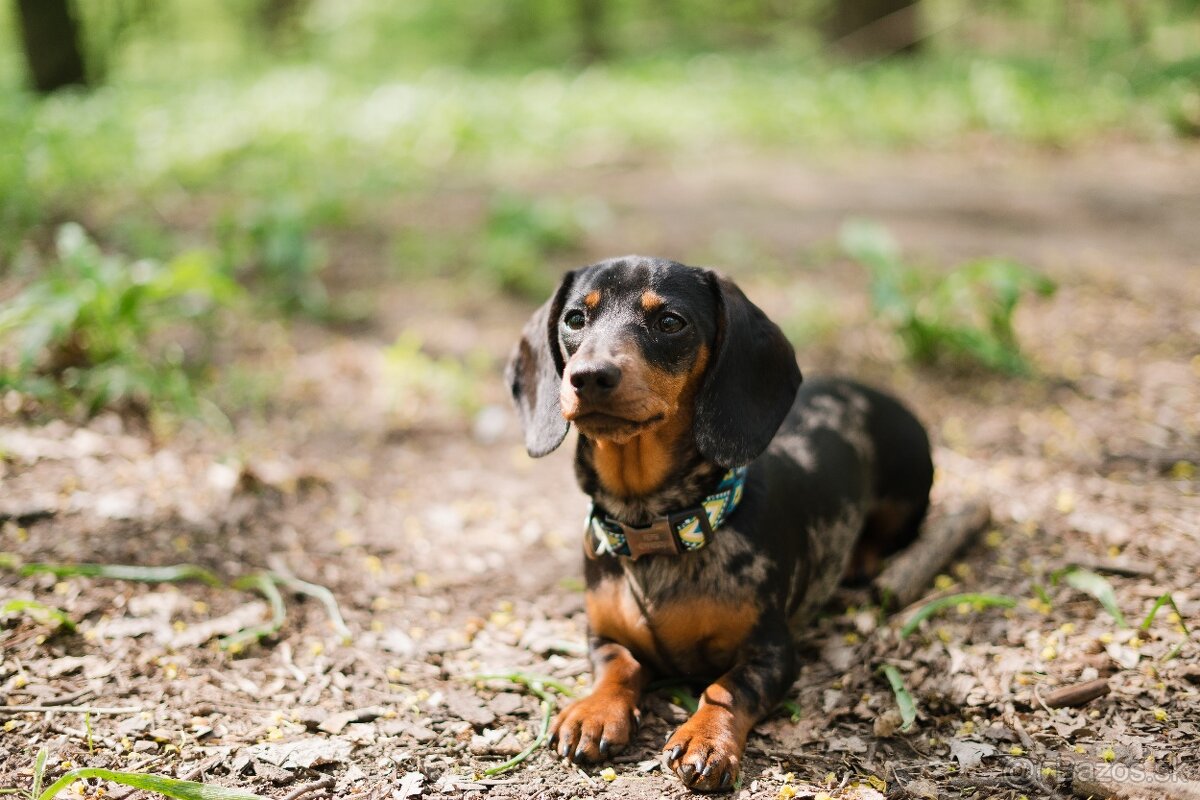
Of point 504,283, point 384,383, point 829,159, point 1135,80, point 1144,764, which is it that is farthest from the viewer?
point 1135,80

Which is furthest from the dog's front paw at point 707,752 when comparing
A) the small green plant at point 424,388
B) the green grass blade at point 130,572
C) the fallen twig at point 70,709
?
the small green plant at point 424,388

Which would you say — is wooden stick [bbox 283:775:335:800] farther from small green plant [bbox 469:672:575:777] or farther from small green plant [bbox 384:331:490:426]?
small green plant [bbox 384:331:490:426]

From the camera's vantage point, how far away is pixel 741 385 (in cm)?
280

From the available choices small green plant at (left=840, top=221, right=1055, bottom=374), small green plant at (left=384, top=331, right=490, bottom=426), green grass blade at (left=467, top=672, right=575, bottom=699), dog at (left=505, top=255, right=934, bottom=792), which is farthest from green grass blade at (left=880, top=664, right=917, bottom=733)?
small green plant at (left=384, top=331, right=490, bottom=426)

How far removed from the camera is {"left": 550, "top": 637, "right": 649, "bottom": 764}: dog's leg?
2590 mm

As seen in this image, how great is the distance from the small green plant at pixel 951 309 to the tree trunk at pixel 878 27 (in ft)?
30.9

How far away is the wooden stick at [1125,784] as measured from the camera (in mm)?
2248

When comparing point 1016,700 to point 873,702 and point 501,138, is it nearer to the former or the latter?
point 873,702

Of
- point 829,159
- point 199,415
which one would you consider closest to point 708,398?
point 199,415

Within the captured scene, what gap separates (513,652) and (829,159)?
7.34 metres

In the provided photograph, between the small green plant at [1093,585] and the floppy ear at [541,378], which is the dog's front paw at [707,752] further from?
Result: the small green plant at [1093,585]

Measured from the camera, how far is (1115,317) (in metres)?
5.76

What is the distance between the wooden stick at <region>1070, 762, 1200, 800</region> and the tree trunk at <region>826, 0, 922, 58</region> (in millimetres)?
12796

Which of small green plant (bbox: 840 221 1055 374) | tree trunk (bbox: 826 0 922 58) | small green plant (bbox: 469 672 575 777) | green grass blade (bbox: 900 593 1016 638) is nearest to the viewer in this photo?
small green plant (bbox: 469 672 575 777)
